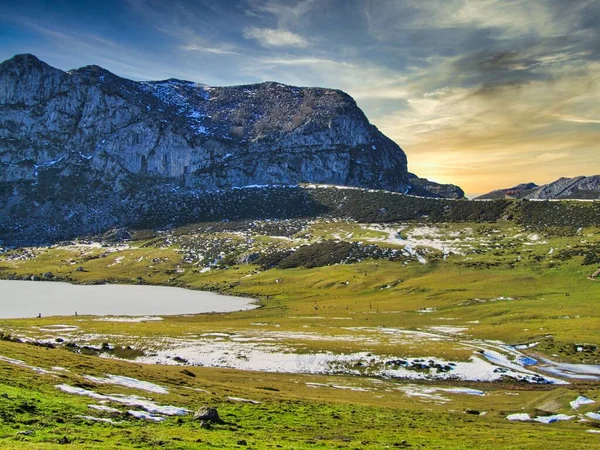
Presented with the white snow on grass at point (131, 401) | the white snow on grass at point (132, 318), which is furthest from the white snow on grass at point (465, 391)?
the white snow on grass at point (132, 318)

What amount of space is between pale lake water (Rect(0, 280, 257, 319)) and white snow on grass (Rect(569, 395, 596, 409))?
113 m

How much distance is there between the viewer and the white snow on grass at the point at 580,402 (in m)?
50.3

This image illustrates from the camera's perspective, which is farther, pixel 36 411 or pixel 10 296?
pixel 10 296

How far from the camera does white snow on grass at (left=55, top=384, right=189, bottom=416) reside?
113 feet

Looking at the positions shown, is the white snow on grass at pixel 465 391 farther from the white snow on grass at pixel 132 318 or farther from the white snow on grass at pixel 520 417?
the white snow on grass at pixel 132 318

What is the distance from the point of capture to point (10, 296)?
182875 mm

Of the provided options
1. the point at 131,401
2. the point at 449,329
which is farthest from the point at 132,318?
the point at 131,401

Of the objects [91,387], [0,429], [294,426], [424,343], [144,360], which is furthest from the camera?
[424,343]

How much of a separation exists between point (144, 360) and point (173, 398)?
43.2 meters

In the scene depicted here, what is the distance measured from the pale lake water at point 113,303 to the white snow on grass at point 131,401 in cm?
11208

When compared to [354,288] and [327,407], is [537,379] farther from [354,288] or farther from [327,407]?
[354,288]

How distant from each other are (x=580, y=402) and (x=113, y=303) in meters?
155

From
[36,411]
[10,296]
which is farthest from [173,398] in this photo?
[10,296]

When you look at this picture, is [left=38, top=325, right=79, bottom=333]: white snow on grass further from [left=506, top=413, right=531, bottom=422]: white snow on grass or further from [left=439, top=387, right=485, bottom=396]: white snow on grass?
[left=506, top=413, right=531, bottom=422]: white snow on grass
